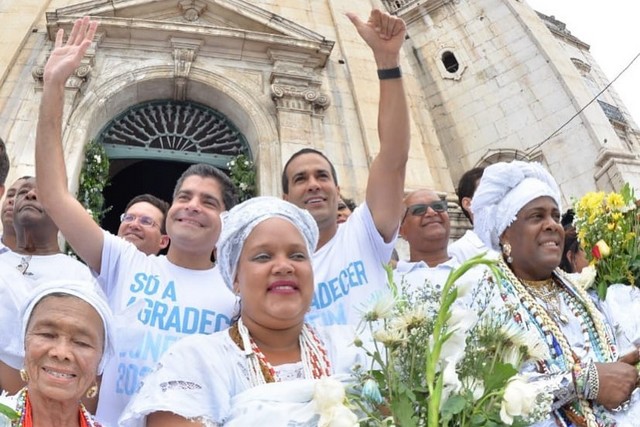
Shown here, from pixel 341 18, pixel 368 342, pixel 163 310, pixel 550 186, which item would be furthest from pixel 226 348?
pixel 341 18

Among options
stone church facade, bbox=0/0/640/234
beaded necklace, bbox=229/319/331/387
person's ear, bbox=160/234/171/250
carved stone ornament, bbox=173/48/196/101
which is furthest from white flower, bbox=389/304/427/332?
carved stone ornament, bbox=173/48/196/101

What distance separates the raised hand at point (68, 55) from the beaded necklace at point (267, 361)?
1.66m

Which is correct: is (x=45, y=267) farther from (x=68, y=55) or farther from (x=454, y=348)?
(x=454, y=348)

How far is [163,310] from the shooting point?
266cm

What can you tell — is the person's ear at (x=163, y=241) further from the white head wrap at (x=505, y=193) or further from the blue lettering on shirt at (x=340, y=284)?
the white head wrap at (x=505, y=193)

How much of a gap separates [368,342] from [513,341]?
466mm

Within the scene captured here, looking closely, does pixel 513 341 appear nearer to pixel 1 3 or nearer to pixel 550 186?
pixel 550 186

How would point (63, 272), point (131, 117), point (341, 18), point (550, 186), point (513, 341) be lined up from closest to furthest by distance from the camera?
point (513, 341) → point (550, 186) → point (63, 272) → point (131, 117) → point (341, 18)

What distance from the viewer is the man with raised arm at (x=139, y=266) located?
8.43ft

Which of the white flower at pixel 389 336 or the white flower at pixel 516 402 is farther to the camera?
the white flower at pixel 389 336

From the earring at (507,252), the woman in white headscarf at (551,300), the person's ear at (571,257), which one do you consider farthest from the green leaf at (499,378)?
the person's ear at (571,257)

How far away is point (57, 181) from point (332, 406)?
1798 millimetres

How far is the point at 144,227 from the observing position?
431 centimetres

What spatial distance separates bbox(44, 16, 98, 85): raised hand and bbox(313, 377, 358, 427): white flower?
2152mm
